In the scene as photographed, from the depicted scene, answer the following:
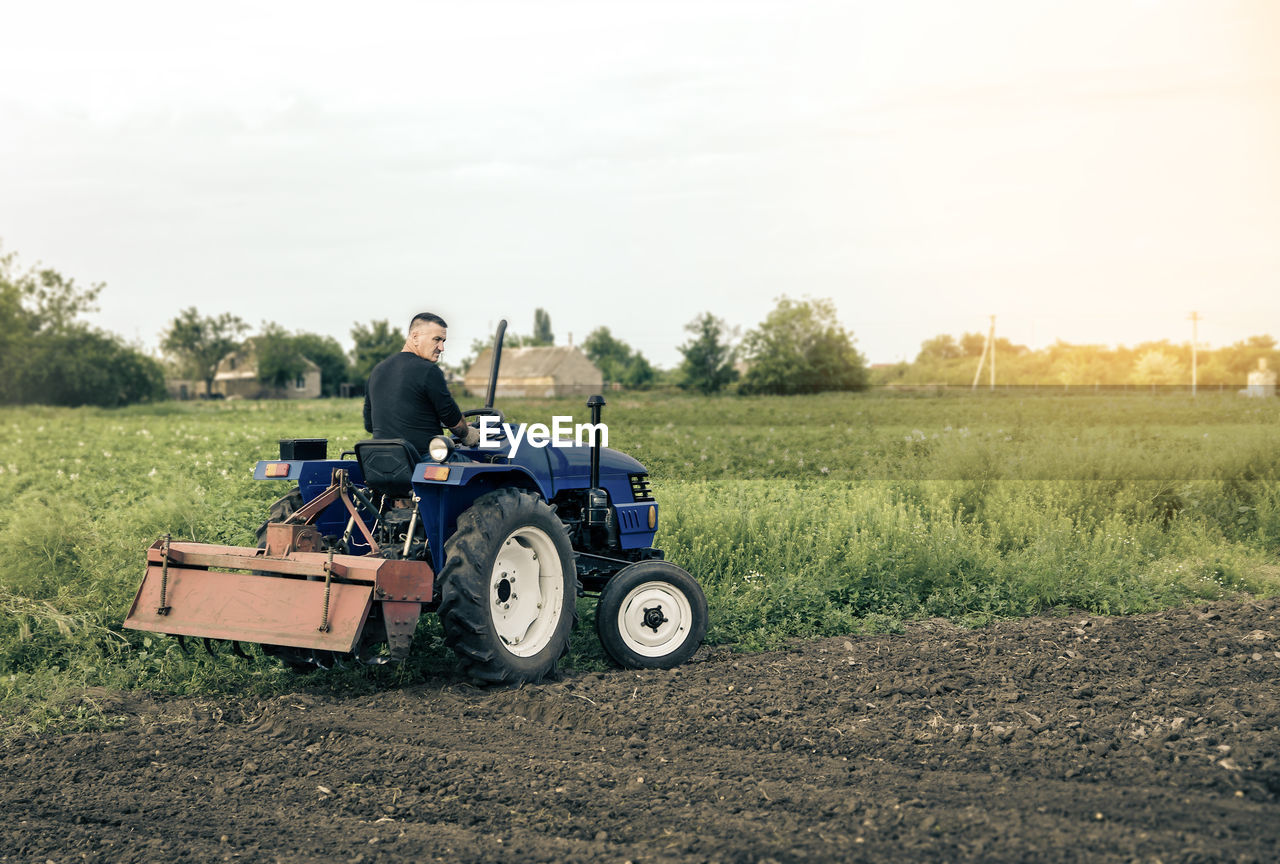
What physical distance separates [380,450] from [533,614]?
1.23m

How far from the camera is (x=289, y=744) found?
453cm

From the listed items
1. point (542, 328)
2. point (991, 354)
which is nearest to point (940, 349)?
point (991, 354)

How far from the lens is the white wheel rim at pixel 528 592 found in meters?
5.47

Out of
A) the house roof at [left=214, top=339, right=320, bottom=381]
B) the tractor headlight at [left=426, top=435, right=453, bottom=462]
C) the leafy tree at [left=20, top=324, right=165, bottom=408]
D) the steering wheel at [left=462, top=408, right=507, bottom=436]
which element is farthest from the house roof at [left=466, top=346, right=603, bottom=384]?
the tractor headlight at [left=426, top=435, right=453, bottom=462]

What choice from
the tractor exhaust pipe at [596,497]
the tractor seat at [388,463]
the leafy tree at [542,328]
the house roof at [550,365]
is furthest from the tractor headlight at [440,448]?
the leafy tree at [542,328]

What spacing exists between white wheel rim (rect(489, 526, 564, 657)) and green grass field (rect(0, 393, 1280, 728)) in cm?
57

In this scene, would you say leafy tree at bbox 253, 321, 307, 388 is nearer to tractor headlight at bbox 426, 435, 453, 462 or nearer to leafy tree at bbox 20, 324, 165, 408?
leafy tree at bbox 20, 324, 165, 408

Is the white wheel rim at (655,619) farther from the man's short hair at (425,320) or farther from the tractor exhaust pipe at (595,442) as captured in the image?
the man's short hair at (425,320)

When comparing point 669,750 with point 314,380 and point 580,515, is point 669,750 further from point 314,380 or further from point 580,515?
point 314,380

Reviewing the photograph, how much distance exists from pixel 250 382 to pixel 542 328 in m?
23.5

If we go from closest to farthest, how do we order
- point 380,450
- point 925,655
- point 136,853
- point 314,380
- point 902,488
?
point 136,853 < point 380,450 < point 925,655 < point 902,488 < point 314,380

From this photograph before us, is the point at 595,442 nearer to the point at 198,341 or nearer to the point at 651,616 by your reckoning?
the point at 651,616

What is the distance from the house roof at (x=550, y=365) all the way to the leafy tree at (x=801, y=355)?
1889cm

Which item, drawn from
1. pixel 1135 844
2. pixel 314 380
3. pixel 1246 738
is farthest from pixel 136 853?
pixel 314 380
